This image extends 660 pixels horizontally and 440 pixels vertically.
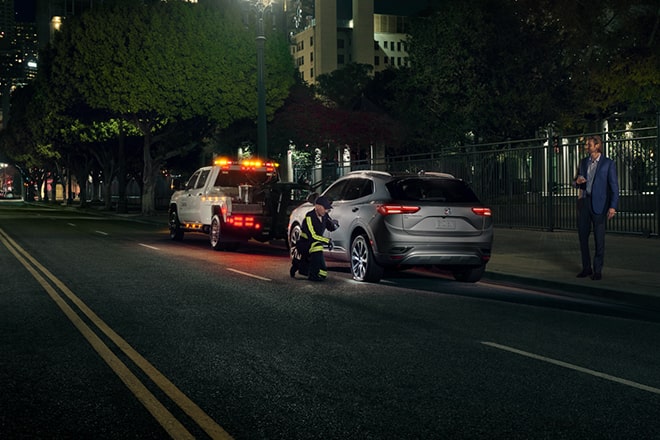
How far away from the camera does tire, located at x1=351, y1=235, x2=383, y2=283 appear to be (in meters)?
13.8

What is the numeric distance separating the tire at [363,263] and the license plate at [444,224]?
115cm

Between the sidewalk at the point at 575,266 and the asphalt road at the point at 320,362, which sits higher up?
the sidewalk at the point at 575,266

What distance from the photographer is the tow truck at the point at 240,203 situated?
20531mm

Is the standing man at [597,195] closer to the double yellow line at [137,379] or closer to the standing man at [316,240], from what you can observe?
the standing man at [316,240]

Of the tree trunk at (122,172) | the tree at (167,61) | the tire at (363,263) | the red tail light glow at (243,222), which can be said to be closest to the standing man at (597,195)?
the tire at (363,263)

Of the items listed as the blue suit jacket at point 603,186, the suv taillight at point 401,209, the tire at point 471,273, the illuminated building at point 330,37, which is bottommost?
the tire at point 471,273

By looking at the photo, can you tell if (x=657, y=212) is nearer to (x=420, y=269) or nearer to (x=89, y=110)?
(x=420, y=269)

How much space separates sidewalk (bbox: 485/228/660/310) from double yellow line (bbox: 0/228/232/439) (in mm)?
6895

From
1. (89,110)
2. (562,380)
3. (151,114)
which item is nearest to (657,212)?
(562,380)

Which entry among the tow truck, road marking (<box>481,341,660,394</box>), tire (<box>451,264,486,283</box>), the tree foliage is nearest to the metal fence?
the tow truck

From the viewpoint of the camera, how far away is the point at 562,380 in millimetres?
7016

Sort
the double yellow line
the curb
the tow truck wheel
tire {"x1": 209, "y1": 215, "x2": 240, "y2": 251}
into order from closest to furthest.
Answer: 1. the double yellow line
2. the curb
3. tire {"x1": 209, "y1": 215, "x2": 240, "y2": 251}
4. the tow truck wheel

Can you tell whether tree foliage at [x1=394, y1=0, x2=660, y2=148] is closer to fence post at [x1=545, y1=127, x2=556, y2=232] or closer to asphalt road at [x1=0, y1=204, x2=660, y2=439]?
fence post at [x1=545, y1=127, x2=556, y2=232]

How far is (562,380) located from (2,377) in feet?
15.2
